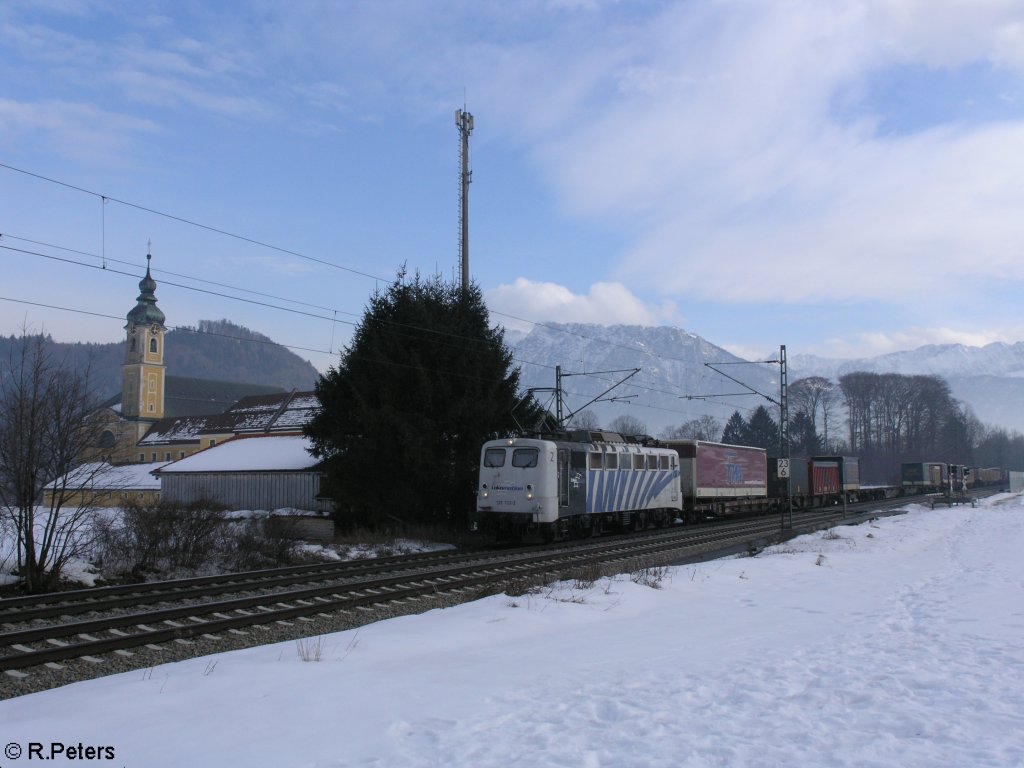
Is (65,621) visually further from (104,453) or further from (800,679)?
(800,679)

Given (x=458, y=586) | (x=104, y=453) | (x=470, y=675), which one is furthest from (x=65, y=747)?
(x=104, y=453)

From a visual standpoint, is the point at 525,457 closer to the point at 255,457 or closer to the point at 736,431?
the point at 255,457

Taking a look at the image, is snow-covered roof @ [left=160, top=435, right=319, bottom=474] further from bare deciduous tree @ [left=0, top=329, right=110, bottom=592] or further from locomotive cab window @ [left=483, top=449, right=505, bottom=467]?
bare deciduous tree @ [left=0, top=329, right=110, bottom=592]

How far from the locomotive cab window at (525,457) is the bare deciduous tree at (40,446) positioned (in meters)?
11.6

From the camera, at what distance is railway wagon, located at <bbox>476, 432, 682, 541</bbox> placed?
23797mm

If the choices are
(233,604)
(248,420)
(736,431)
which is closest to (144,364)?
(248,420)

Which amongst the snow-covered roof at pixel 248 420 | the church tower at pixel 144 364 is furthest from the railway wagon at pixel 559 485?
the church tower at pixel 144 364

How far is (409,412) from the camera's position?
26.7 m

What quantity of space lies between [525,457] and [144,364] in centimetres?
10276

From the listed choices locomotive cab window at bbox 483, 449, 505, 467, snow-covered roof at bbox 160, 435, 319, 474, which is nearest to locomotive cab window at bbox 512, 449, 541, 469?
locomotive cab window at bbox 483, 449, 505, 467

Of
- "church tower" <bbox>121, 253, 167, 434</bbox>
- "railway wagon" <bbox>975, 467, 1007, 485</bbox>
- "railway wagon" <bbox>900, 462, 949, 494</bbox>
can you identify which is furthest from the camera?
"church tower" <bbox>121, 253, 167, 434</bbox>

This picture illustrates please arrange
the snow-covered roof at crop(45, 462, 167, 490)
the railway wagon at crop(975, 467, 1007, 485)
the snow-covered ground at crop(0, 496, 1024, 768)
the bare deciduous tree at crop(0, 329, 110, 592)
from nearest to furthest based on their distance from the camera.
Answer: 1. the snow-covered ground at crop(0, 496, 1024, 768)
2. the bare deciduous tree at crop(0, 329, 110, 592)
3. the snow-covered roof at crop(45, 462, 167, 490)
4. the railway wagon at crop(975, 467, 1007, 485)

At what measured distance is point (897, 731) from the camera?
582cm

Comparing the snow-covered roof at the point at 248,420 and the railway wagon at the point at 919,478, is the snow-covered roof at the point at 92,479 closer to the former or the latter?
the snow-covered roof at the point at 248,420
